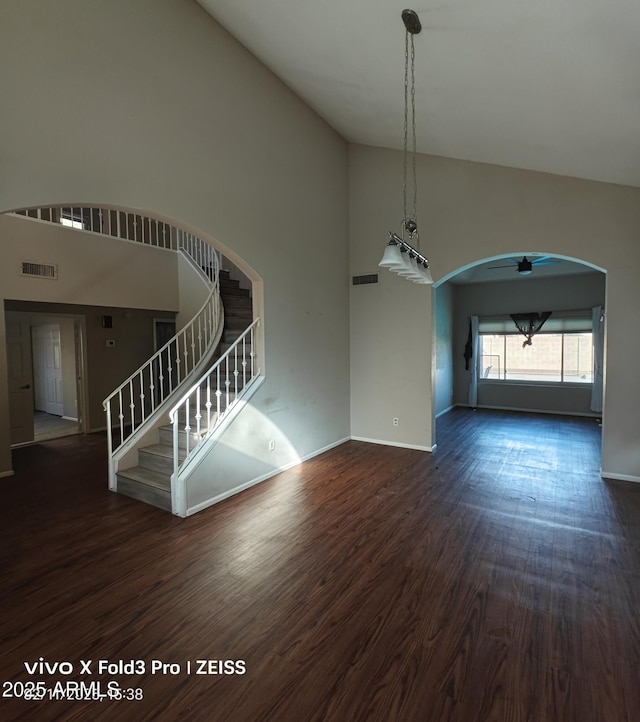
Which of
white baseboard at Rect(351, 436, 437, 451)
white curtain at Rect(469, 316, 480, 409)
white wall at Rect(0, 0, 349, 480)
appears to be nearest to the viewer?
white wall at Rect(0, 0, 349, 480)

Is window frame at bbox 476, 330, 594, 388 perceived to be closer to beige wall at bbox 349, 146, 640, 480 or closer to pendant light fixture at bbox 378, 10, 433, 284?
beige wall at bbox 349, 146, 640, 480

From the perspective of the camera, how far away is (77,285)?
5.26 m

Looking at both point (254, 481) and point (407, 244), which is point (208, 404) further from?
point (407, 244)

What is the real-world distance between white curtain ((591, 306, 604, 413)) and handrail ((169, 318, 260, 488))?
22.4ft

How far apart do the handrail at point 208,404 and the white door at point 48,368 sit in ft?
16.2

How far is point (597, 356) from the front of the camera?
289 inches

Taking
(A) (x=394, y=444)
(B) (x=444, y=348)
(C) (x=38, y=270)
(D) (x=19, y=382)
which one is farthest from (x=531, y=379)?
(D) (x=19, y=382)

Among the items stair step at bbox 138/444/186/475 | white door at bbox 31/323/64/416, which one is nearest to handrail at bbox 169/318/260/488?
stair step at bbox 138/444/186/475

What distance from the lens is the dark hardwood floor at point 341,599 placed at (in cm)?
166

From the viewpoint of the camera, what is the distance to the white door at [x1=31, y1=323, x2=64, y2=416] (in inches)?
303

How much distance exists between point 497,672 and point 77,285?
19.9 feet

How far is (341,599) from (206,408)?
2483 millimetres

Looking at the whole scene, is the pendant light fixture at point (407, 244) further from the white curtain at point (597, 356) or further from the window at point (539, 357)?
the window at point (539, 357)

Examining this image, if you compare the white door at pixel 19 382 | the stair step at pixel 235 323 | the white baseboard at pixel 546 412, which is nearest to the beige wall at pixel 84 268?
the stair step at pixel 235 323
